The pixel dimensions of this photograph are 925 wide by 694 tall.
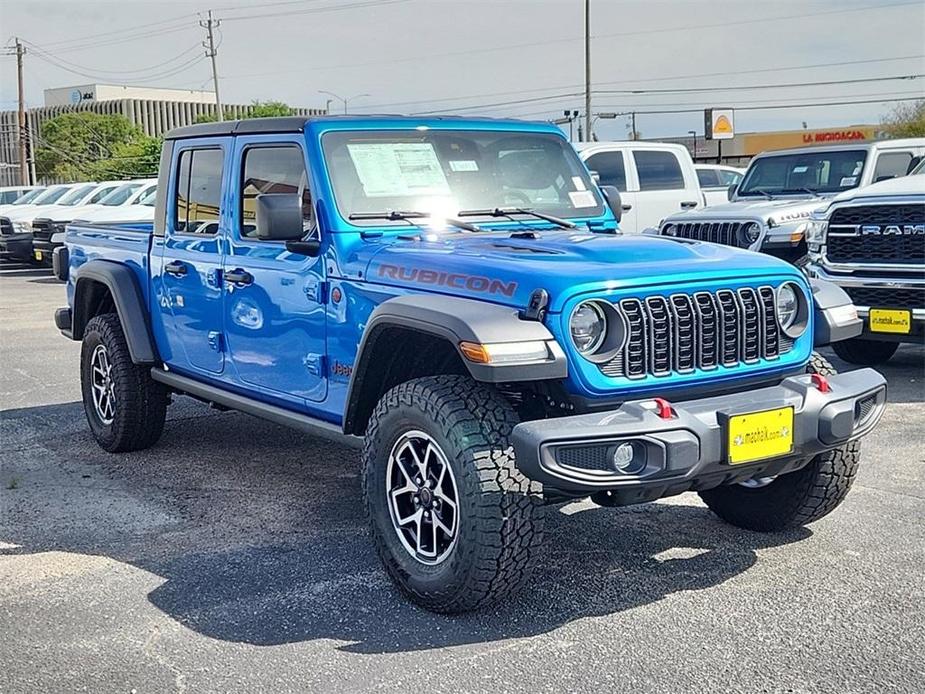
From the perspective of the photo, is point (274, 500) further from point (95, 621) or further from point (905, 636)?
point (905, 636)

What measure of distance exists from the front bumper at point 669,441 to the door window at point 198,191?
2.76m

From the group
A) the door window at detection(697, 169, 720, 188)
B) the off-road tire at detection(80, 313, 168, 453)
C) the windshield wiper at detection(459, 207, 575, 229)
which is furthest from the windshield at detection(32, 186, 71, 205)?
the windshield wiper at detection(459, 207, 575, 229)

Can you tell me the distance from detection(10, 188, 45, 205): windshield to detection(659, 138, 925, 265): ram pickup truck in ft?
60.7

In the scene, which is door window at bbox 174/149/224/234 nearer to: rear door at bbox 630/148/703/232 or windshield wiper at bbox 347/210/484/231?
windshield wiper at bbox 347/210/484/231

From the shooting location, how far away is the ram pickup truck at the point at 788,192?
10.4 meters

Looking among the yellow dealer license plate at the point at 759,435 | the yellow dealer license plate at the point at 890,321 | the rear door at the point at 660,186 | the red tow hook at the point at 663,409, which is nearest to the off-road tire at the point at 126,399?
the red tow hook at the point at 663,409

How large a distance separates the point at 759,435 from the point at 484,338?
104 cm

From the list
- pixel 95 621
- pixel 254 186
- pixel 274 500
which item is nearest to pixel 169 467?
pixel 274 500

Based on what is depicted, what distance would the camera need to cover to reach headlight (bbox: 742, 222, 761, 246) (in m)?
10.4

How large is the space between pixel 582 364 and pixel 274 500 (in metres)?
2.36

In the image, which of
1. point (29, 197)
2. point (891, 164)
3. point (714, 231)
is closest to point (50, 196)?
point (29, 197)

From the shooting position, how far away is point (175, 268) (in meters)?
6.04

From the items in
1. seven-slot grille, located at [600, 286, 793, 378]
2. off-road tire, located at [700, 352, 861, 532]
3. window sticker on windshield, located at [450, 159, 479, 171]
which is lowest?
off-road tire, located at [700, 352, 861, 532]

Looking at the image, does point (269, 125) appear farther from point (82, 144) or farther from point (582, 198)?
point (82, 144)
